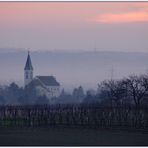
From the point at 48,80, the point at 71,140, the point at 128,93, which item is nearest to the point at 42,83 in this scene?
the point at 48,80

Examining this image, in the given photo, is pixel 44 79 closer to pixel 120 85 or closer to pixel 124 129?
pixel 120 85

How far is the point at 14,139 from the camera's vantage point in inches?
1161

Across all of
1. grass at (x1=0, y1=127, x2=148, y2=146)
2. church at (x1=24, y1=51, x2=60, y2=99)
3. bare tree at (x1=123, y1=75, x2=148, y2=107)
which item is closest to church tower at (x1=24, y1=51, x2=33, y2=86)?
church at (x1=24, y1=51, x2=60, y2=99)

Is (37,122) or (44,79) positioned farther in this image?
(44,79)

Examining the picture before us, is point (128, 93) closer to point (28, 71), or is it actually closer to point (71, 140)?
point (71, 140)

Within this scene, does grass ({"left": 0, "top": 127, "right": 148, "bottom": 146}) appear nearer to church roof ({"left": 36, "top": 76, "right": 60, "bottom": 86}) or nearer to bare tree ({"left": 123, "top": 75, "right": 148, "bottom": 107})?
bare tree ({"left": 123, "top": 75, "right": 148, "bottom": 107})

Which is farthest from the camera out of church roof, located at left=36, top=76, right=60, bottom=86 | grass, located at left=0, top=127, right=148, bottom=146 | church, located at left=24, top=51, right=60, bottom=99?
church roof, located at left=36, top=76, right=60, bottom=86

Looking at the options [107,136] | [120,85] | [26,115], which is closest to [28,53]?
[120,85]

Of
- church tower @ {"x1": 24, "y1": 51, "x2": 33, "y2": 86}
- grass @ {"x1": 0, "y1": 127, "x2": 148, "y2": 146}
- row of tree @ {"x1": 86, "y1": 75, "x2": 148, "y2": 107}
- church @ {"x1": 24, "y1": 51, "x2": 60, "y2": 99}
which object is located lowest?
grass @ {"x1": 0, "y1": 127, "x2": 148, "y2": 146}

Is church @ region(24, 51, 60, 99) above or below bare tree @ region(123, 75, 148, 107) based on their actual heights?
above

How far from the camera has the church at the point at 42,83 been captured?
398 ft

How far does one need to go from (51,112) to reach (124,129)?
9147mm

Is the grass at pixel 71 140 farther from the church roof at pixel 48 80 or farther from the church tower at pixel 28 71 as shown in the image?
the church tower at pixel 28 71

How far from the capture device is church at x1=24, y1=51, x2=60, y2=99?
398 feet
